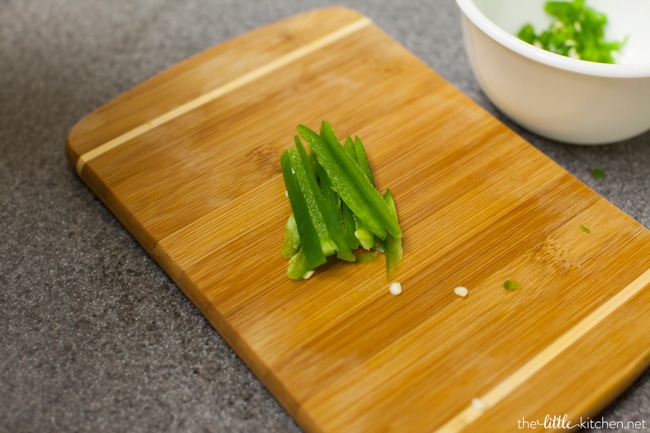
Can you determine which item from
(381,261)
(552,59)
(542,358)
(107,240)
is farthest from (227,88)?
(542,358)

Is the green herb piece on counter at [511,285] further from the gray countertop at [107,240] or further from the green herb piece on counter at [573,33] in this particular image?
the green herb piece on counter at [573,33]

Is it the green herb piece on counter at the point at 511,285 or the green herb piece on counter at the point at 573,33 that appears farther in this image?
the green herb piece on counter at the point at 573,33

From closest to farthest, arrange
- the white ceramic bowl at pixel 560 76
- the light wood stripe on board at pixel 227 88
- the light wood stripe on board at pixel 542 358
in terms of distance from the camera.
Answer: the light wood stripe on board at pixel 542 358 → the white ceramic bowl at pixel 560 76 → the light wood stripe on board at pixel 227 88

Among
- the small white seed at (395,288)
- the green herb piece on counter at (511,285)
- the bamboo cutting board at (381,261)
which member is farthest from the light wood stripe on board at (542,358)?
the small white seed at (395,288)

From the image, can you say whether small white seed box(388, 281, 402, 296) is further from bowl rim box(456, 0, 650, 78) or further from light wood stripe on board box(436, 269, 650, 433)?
bowl rim box(456, 0, 650, 78)

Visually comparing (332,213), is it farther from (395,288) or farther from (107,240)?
(107,240)

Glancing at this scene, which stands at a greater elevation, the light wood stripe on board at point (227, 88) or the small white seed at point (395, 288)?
the light wood stripe on board at point (227, 88)
